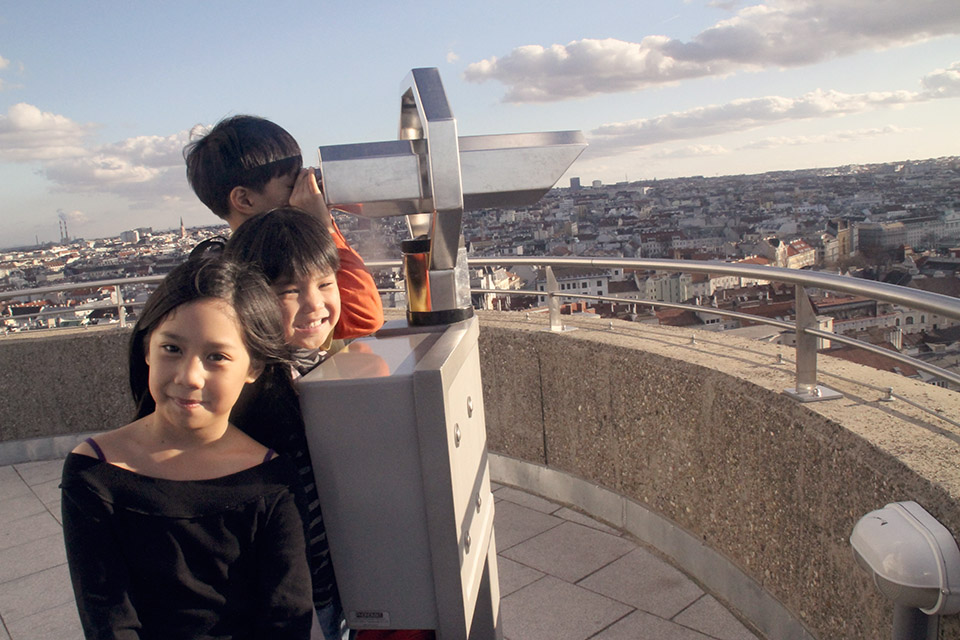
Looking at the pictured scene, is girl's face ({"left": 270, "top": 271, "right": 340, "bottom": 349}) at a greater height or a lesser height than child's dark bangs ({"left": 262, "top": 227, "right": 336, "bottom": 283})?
lesser

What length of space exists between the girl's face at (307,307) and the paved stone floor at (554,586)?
1.79 meters

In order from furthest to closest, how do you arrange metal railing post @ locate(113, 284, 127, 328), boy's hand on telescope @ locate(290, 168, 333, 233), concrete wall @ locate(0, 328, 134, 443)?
metal railing post @ locate(113, 284, 127, 328) → concrete wall @ locate(0, 328, 134, 443) → boy's hand on telescope @ locate(290, 168, 333, 233)

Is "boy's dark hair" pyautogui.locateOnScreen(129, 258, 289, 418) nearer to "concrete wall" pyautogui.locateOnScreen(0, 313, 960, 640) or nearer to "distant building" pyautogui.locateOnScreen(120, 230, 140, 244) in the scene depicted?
"concrete wall" pyautogui.locateOnScreen(0, 313, 960, 640)

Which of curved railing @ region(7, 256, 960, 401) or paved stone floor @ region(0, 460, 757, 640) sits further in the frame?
Result: paved stone floor @ region(0, 460, 757, 640)

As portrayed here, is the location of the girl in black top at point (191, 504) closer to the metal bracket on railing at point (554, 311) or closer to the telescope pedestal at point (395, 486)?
the telescope pedestal at point (395, 486)

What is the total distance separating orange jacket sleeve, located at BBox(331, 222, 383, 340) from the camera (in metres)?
1.83

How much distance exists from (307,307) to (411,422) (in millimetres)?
405

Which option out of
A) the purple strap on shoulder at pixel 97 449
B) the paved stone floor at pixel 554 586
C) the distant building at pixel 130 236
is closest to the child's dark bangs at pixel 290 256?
the purple strap on shoulder at pixel 97 449

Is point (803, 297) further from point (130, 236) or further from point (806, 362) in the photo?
point (130, 236)

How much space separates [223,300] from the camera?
139 cm

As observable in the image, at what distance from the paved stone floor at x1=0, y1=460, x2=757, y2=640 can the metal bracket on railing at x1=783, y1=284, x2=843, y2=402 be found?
0.99m

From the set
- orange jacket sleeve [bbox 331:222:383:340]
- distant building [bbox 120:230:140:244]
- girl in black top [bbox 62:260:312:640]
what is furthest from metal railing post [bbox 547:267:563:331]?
distant building [bbox 120:230:140:244]

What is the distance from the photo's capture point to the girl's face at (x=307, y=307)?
1604 millimetres

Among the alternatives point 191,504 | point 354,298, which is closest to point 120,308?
point 354,298
